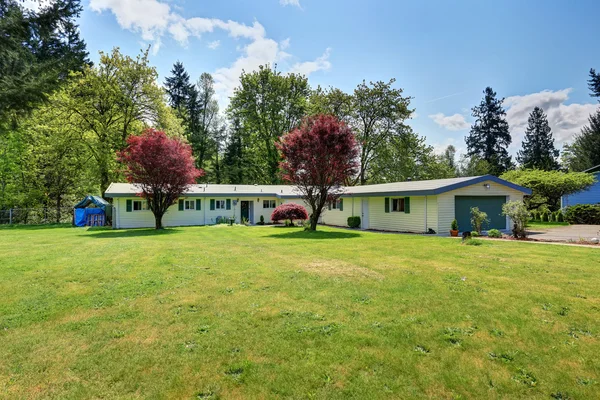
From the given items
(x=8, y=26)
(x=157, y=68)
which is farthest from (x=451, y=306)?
(x=157, y=68)

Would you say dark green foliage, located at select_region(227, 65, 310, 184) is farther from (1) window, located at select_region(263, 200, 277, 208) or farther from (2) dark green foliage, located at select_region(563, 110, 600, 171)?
(2) dark green foliage, located at select_region(563, 110, 600, 171)

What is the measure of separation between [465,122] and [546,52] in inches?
1339

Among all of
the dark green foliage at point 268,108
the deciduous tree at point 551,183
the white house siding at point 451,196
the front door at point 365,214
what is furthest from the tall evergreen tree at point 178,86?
the deciduous tree at point 551,183

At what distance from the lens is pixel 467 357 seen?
346 cm

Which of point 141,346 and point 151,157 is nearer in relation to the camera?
point 141,346

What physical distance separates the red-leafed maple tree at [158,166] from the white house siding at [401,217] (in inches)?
466

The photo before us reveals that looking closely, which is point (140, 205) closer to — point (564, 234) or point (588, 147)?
point (564, 234)

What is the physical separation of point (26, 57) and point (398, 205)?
17.0 metres

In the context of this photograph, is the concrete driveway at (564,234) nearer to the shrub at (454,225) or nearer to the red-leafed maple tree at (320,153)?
the shrub at (454,225)

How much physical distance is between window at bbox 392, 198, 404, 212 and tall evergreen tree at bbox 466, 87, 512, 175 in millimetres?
34136

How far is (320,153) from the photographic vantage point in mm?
16312

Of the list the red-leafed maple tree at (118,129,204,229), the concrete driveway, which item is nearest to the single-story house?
the concrete driveway

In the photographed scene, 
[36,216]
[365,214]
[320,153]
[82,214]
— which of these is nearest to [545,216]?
[365,214]

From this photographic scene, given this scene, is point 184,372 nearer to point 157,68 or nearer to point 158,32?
point 158,32
